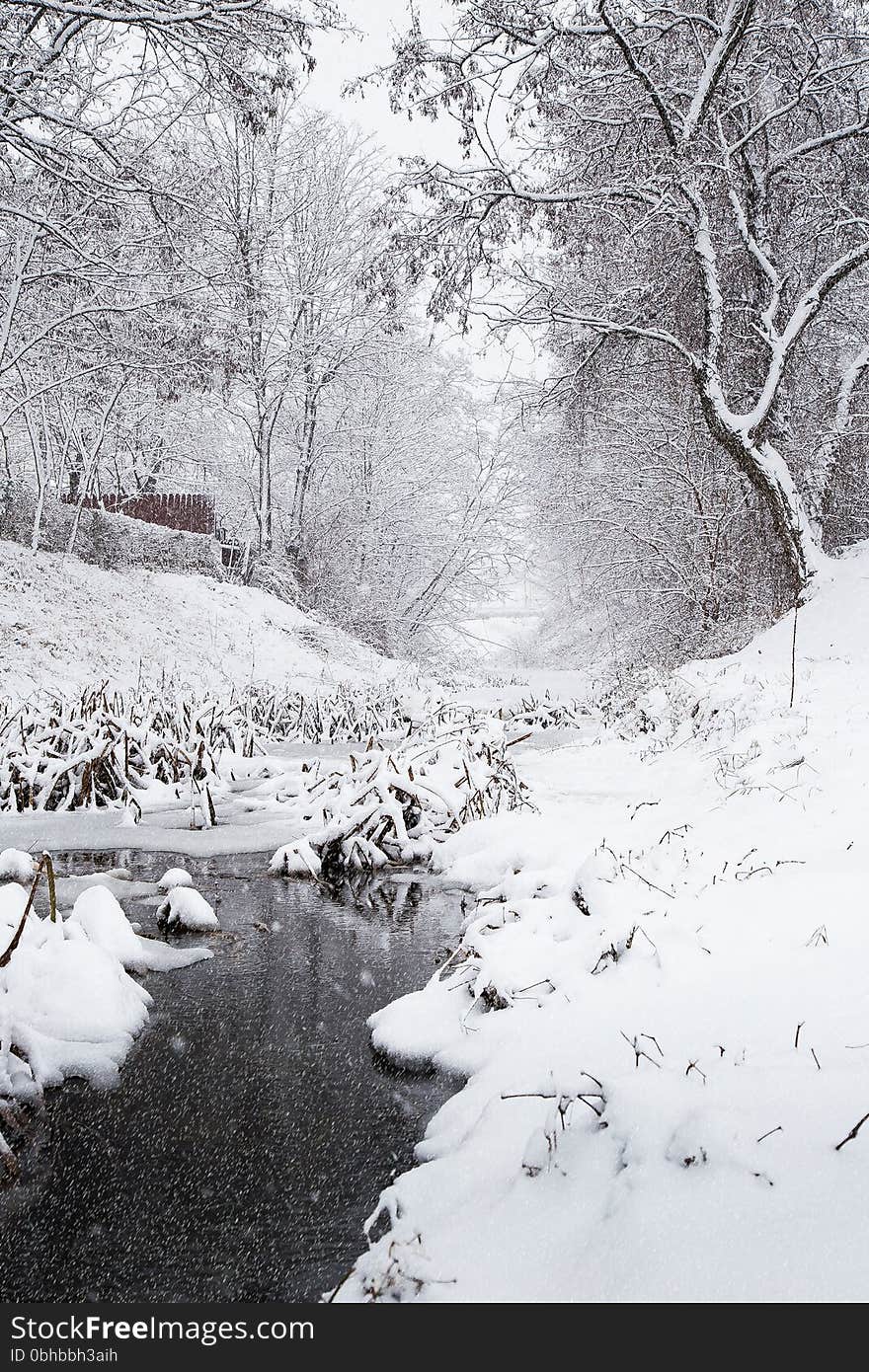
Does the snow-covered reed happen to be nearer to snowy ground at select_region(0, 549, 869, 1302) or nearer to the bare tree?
snowy ground at select_region(0, 549, 869, 1302)

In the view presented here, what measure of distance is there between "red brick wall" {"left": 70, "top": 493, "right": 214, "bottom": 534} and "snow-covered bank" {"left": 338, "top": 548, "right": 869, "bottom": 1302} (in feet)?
83.7

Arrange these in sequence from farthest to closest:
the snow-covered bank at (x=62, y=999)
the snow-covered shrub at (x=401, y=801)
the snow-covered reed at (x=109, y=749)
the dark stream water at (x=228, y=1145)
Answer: the snow-covered reed at (x=109, y=749)
the snow-covered shrub at (x=401, y=801)
the snow-covered bank at (x=62, y=999)
the dark stream water at (x=228, y=1145)

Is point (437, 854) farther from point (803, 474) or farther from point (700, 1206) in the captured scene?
point (803, 474)

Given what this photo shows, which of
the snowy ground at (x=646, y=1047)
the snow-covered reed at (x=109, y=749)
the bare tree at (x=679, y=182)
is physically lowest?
the snow-covered reed at (x=109, y=749)

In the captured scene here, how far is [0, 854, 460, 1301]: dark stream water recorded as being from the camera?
7.07 ft

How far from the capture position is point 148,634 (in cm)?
1731

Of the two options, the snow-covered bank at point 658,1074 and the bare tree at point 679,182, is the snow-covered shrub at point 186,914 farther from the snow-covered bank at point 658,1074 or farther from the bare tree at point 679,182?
the bare tree at point 679,182

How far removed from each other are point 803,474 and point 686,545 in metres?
3.79

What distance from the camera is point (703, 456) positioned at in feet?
50.5

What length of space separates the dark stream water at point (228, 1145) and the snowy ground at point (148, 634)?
414 inches

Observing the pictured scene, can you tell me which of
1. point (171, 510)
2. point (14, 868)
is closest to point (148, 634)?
point (171, 510)

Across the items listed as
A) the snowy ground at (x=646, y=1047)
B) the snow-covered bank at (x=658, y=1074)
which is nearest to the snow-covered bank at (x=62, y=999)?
the snowy ground at (x=646, y=1047)

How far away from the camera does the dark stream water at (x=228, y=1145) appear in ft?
7.07

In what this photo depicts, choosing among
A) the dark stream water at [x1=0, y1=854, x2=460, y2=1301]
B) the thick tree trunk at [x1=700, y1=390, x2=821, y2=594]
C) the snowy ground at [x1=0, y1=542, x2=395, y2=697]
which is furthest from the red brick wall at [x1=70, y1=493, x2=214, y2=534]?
the dark stream water at [x1=0, y1=854, x2=460, y2=1301]
